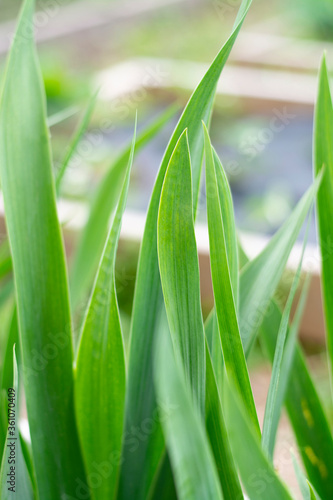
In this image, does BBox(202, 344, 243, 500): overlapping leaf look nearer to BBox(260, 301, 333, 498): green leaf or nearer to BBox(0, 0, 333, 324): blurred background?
BBox(260, 301, 333, 498): green leaf

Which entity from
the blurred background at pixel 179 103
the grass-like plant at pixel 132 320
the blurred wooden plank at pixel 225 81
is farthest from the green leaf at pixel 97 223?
the blurred wooden plank at pixel 225 81

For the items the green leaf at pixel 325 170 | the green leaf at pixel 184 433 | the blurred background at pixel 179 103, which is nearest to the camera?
the green leaf at pixel 184 433

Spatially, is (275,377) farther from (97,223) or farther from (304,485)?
(97,223)

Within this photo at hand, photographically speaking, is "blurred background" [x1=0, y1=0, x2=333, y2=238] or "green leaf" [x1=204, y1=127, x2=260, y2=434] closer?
"green leaf" [x1=204, y1=127, x2=260, y2=434]

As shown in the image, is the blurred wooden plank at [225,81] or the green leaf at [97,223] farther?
the blurred wooden plank at [225,81]

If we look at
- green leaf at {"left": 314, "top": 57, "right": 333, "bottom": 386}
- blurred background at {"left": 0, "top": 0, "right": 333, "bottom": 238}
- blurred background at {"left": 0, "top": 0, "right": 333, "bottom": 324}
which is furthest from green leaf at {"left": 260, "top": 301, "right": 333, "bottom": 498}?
blurred background at {"left": 0, "top": 0, "right": 333, "bottom": 238}

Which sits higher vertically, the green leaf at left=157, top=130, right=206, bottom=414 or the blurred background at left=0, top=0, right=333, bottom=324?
the blurred background at left=0, top=0, right=333, bottom=324

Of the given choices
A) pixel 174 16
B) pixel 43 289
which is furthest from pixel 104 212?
pixel 174 16

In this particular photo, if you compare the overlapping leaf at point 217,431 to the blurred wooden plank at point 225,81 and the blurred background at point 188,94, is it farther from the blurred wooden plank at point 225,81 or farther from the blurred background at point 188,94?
the blurred wooden plank at point 225,81
